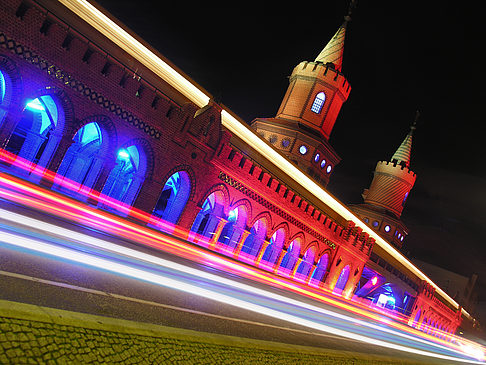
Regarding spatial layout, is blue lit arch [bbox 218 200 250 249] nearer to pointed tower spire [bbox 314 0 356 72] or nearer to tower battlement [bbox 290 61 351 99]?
tower battlement [bbox 290 61 351 99]

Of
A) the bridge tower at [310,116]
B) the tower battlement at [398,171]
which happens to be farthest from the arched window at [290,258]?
the tower battlement at [398,171]

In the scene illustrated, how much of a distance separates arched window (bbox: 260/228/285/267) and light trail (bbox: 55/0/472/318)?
119 inches

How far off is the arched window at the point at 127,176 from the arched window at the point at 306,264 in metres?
11.9

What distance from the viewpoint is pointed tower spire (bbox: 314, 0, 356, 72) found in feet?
111

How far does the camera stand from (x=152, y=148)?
15812mm

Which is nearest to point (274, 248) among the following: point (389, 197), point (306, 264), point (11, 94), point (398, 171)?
point (306, 264)

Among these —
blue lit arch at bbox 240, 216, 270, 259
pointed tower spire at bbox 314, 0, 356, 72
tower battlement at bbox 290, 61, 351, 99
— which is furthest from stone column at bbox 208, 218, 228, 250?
pointed tower spire at bbox 314, 0, 356, 72

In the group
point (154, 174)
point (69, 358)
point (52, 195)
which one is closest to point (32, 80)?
point (52, 195)

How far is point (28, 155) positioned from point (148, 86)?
4671 millimetres

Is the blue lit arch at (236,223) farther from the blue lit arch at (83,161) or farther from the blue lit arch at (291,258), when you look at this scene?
the blue lit arch at (83,161)

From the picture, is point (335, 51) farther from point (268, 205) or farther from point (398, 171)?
point (398, 171)

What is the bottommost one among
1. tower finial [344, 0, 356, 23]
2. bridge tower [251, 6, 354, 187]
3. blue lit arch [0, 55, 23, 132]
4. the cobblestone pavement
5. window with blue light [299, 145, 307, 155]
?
the cobblestone pavement

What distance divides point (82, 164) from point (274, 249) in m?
11.4

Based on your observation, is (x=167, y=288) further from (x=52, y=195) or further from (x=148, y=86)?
(x=148, y=86)
